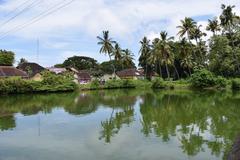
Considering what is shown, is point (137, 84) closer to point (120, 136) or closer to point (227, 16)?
point (227, 16)

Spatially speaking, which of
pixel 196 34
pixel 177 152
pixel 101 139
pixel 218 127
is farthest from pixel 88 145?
pixel 196 34

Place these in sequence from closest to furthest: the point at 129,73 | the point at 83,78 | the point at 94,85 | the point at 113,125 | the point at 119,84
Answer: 1. the point at 113,125
2. the point at 94,85
3. the point at 119,84
4. the point at 83,78
5. the point at 129,73

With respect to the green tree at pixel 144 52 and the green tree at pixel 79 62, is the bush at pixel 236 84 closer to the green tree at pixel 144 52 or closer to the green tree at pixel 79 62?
the green tree at pixel 144 52

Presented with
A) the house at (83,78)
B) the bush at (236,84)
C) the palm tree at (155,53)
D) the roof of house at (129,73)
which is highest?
the palm tree at (155,53)

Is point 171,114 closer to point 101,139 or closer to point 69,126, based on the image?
point 69,126

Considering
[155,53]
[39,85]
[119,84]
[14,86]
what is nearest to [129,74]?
[119,84]

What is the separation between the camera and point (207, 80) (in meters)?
50.7

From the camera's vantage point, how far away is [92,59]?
326 feet

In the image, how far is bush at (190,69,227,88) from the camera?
5009cm

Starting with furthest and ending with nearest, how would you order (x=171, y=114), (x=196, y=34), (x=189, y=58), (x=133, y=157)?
(x=189, y=58) < (x=196, y=34) < (x=171, y=114) < (x=133, y=157)

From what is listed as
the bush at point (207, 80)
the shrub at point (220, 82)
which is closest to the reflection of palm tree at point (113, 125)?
the bush at point (207, 80)

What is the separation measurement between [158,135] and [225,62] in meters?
38.9

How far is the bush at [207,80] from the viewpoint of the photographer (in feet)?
→ 164

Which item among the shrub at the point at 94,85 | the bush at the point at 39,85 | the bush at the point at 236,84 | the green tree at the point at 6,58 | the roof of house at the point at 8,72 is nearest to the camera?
the bush at the point at 39,85
